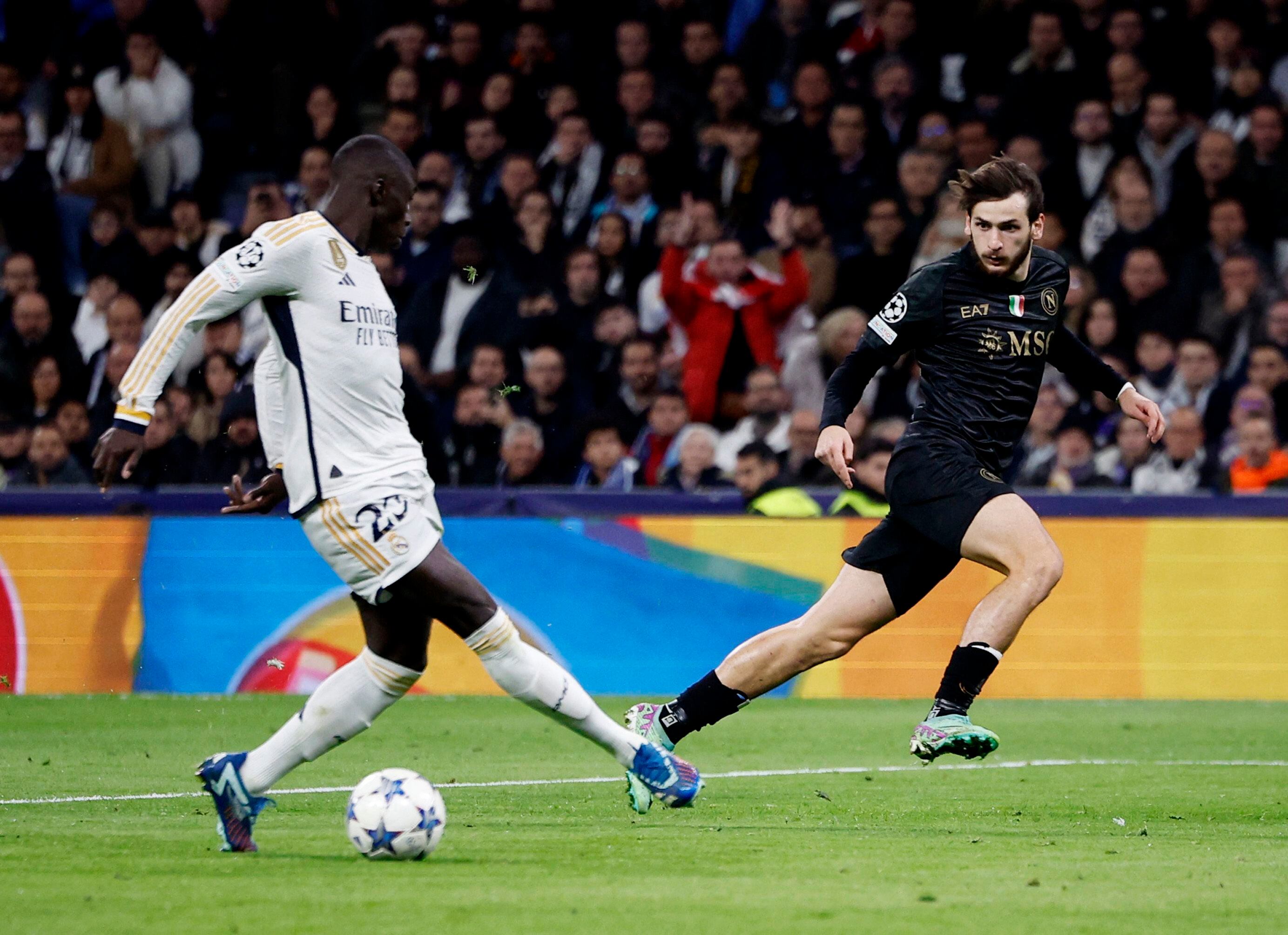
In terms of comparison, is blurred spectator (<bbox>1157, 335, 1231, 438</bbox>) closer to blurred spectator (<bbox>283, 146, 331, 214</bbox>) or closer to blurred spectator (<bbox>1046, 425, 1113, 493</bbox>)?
blurred spectator (<bbox>1046, 425, 1113, 493</bbox>)

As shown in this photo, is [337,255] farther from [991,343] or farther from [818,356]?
[818,356]

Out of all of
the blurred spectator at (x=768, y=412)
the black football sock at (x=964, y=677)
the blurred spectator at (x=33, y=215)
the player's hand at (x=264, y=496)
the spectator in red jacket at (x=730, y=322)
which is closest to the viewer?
the player's hand at (x=264, y=496)

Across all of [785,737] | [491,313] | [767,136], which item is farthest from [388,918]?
[767,136]

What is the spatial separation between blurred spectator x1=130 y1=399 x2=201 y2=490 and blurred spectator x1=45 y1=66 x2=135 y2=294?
3260 mm

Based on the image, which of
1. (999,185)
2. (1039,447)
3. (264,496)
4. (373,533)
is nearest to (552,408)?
(1039,447)

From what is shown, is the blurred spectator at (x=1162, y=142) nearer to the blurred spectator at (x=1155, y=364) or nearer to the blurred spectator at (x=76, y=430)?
the blurred spectator at (x=1155, y=364)

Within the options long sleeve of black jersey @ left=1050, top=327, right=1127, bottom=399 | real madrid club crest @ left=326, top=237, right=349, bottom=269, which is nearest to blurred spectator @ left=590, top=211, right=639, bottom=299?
long sleeve of black jersey @ left=1050, top=327, right=1127, bottom=399

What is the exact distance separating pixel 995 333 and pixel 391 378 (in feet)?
7.60

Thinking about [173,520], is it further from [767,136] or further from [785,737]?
[767,136]

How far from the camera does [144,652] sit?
12.4m

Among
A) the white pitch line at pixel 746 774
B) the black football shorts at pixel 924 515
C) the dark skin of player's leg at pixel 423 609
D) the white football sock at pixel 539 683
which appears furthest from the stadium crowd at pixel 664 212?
the dark skin of player's leg at pixel 423 609

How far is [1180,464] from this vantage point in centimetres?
1270

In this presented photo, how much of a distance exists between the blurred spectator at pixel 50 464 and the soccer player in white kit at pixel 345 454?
860cm

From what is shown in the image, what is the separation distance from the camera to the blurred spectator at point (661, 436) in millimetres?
13508
